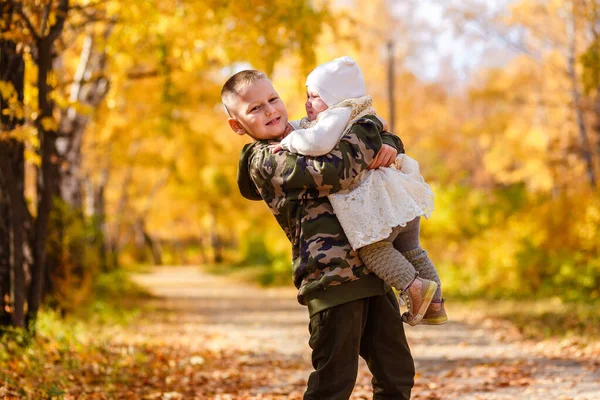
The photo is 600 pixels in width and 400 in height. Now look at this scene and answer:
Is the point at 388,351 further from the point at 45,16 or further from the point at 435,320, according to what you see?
the point at 45,16

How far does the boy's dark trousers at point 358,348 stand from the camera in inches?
124

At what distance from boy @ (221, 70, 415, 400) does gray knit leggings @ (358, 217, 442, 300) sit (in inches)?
3.0

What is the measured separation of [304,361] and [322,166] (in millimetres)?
5046

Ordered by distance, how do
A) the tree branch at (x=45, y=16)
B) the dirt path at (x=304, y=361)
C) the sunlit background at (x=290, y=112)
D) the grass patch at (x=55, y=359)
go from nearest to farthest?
the grass patch at (x=55, y=359), the dirt path at (x=304, y=361), the tree branch at (x=45, y=16), the sunlit background at (x=290, y=112)

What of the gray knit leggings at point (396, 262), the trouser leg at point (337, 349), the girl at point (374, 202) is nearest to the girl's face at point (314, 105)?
the girl at point (374, 202)

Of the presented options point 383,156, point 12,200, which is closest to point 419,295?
point 383,156

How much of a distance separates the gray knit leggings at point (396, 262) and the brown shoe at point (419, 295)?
0.03 meters

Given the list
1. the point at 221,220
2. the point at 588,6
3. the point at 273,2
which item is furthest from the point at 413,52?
the point at 273,2

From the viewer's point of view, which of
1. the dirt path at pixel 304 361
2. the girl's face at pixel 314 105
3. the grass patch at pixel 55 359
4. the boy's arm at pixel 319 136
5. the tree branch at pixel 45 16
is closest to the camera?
the boy's arm at pixel 319 136

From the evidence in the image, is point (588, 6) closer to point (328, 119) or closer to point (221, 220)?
point (328, 119)

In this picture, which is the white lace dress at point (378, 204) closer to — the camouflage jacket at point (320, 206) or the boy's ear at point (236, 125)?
the camouflage jacket at point (320, 206)

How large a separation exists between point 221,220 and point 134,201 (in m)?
4.76

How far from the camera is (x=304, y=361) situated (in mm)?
7715

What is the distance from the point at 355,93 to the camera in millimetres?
3215
